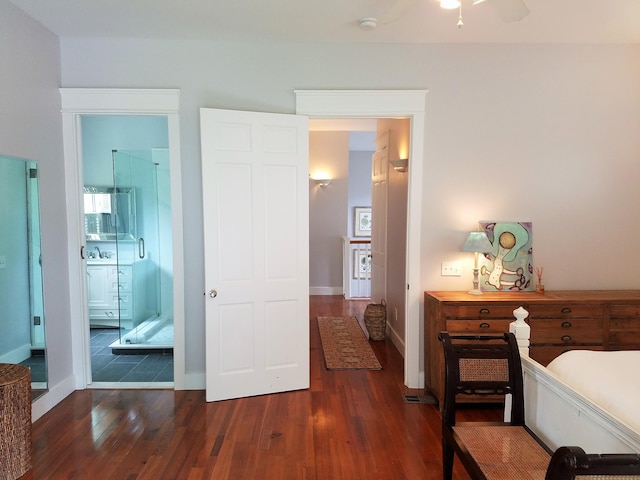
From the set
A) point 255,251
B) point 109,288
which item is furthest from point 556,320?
point 109,288

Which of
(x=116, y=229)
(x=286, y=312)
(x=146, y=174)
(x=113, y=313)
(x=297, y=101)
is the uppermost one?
(x=297, y=101)

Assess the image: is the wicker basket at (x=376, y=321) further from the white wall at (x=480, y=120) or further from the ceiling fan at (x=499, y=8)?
the ceiling fan at (x=499, y=8)

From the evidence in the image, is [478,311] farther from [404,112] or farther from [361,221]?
[361,221]

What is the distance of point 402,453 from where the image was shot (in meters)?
2.55

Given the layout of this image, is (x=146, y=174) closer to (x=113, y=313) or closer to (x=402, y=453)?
(x=113, y=313)

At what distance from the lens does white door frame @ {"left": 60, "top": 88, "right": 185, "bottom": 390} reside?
10.8 ft

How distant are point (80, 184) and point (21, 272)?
2.84ft

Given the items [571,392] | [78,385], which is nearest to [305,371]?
[78,385]

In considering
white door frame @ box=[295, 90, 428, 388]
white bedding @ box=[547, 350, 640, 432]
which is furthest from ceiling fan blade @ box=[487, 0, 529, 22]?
white bedding @ box=[547, 350, 640, 432]

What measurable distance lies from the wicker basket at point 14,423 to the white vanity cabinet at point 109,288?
2.63 meters

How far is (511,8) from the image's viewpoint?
1.89 m

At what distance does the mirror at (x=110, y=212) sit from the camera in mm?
5043

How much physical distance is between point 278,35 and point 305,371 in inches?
110

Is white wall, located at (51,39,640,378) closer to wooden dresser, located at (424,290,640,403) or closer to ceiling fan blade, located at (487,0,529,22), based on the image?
wooden dresser, located at (424,290,640,403)
